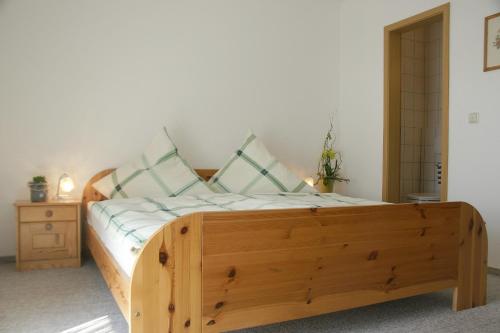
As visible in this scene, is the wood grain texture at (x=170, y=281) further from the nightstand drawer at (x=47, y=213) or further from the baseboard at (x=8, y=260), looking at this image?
the baseboard at (x=8, y=260)

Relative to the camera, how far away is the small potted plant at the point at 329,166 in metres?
4.17

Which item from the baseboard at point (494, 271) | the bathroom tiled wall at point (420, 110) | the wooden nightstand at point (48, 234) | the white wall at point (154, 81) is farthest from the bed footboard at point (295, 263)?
the bathroom tiled wall at point (420, 110)

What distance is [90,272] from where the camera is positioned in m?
2.98

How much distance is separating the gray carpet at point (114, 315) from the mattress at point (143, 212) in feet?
1.03

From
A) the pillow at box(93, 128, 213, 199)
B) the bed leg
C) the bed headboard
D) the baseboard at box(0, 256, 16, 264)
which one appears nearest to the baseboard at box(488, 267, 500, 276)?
the bed leg

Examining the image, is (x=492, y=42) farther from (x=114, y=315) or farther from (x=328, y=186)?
(x=114, y=315)

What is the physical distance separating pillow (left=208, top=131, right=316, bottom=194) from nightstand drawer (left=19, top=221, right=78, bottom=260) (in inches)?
45.5

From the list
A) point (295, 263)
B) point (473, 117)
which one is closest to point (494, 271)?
point (473, 117)

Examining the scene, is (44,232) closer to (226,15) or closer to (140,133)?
(140,133)

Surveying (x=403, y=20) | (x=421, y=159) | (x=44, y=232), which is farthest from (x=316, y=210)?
(x=421, y=159)

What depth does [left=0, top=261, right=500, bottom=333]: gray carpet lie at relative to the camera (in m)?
2.00

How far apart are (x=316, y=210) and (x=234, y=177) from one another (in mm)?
1787

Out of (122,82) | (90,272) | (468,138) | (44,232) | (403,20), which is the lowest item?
(90,272)

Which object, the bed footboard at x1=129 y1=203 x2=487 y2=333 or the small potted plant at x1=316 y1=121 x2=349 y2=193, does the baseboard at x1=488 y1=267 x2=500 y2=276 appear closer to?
the bed footboard at x1=129 y1=203 x2=487 y2=333
